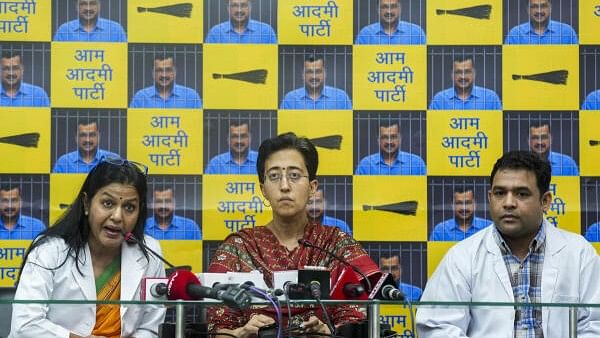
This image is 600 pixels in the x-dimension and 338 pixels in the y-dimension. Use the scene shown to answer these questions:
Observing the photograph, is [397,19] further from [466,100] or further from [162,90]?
[162,90]

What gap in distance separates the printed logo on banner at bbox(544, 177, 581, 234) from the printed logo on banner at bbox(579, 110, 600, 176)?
8cm

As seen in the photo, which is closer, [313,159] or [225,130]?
[313,159]

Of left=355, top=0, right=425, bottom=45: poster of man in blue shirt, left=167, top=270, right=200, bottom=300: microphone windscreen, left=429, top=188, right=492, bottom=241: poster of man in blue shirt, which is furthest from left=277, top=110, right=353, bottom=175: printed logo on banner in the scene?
left=167, top=270, right=200, bottom=300: microphone windscreen

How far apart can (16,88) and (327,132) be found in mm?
1473

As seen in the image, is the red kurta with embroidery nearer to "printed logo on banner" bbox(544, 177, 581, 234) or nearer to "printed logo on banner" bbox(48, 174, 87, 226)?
"printed logo on banner" bbox(48, 174, 87, 226)

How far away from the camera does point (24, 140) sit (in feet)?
15.1

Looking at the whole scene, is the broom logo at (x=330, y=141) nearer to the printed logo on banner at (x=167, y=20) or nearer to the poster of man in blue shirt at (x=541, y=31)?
the printed logo on banner at (x=167, y=20)

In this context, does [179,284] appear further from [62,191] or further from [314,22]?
[314,22]

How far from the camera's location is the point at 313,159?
4.19 metres

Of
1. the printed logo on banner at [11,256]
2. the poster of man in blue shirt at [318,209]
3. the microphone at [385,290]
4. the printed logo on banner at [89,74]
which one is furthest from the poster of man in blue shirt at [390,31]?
the microphone at [385,290]

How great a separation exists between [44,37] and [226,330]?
2059mm

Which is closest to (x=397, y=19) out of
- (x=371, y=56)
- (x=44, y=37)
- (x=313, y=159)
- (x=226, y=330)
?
(x=371, y=56)

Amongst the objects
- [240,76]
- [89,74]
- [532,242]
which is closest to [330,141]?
[240,76]

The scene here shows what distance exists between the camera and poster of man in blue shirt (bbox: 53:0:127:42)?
461 centimetres
